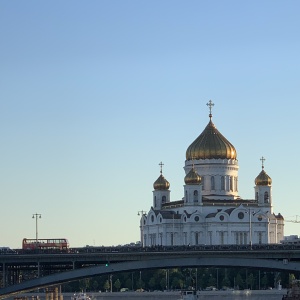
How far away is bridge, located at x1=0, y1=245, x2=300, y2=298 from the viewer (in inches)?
7008

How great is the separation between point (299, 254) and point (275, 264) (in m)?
2.83

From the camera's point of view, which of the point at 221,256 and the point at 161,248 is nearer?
the point at 221,256

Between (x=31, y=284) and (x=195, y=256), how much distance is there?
15630 millimetres

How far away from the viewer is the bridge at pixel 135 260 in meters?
178

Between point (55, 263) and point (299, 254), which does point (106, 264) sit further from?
point (299, 254)

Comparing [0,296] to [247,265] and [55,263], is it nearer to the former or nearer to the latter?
[55,263]

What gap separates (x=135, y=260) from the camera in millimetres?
181375

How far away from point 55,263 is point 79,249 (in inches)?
158

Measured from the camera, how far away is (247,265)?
583ft

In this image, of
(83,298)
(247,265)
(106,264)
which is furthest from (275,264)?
(83,298)

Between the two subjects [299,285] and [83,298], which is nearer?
[299,285]

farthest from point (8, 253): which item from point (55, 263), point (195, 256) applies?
point (195, 256)

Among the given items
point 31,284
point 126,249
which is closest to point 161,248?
point 126,249

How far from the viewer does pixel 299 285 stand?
601 feet
